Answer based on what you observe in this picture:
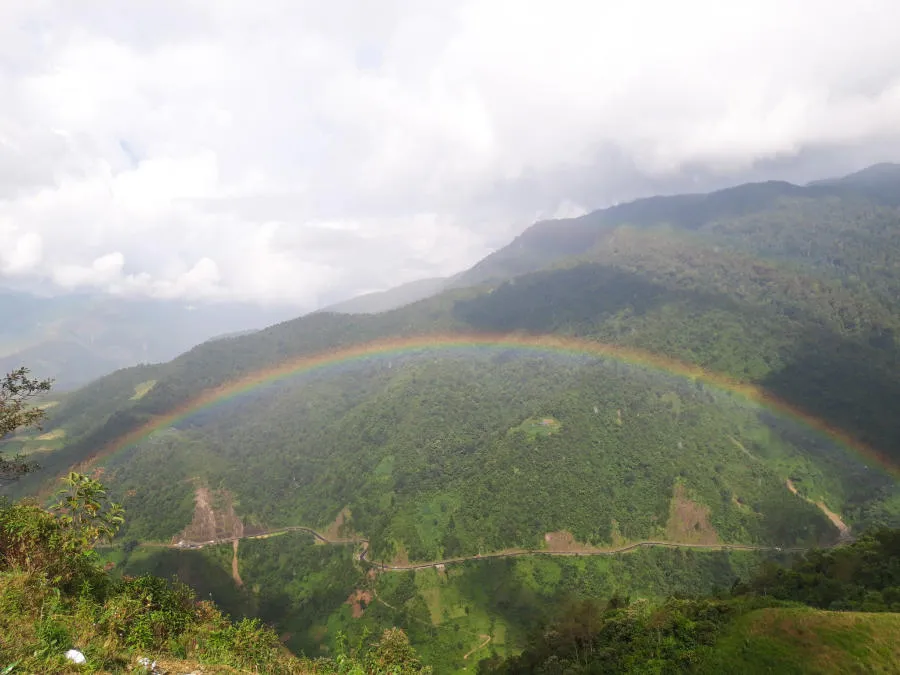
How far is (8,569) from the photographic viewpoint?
47.3 ft

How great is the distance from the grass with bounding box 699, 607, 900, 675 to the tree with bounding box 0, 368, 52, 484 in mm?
46546

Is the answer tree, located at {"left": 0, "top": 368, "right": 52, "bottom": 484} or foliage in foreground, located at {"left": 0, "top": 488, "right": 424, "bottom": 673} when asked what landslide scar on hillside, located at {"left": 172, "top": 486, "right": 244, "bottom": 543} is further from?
foliage in foreground, located at {"left": 0, "top": 488, "right": 424, "bottom": 673}

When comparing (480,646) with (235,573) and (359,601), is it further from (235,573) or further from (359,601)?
(235,573)

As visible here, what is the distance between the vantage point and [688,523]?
106 meters

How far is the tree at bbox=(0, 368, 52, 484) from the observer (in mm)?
22188

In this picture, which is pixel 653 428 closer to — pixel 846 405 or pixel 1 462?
pixel 846 405

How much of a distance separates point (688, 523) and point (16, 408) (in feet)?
399

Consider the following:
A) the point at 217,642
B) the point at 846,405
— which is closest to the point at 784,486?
the point at 846,405

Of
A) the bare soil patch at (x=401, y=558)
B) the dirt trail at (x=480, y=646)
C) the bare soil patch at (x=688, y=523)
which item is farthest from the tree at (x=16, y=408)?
the bare soil patch at (x=688, y=523)

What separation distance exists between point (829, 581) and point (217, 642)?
231ft

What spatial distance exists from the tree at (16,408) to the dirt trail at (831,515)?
13663 cm

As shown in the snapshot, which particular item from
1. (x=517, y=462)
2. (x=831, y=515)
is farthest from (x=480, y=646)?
(x=831, y=515)

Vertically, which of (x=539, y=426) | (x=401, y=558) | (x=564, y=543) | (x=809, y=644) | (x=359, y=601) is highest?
(x=809, y=644)

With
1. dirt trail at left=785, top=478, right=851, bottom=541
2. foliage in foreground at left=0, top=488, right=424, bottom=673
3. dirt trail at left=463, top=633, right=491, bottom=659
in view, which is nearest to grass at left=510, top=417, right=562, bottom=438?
dirt trail at left=463, top=633, right=491, bottom=659
